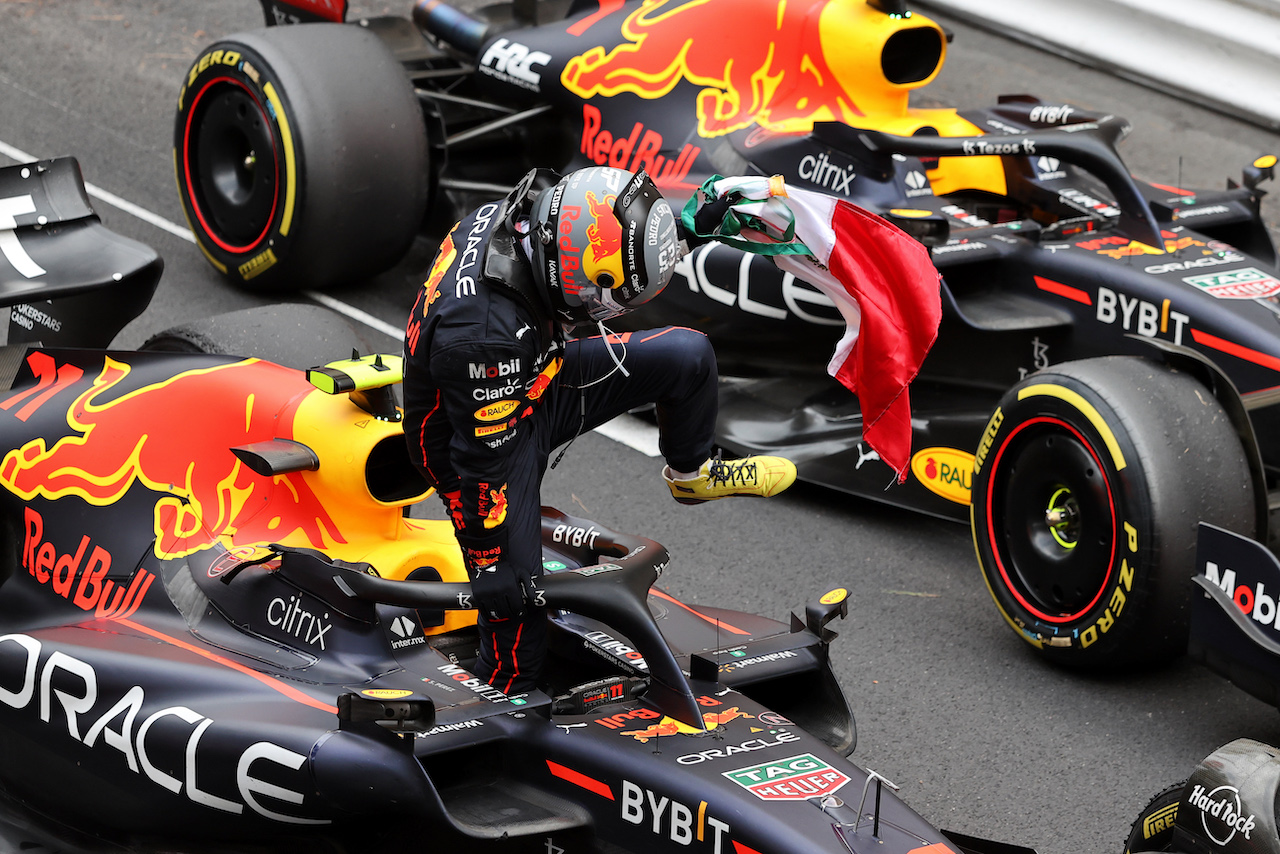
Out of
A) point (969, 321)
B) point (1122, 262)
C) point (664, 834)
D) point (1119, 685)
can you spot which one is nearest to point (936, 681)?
point (1119, 685)

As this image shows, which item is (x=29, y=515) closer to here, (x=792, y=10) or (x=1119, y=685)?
(x=1119, y=685)

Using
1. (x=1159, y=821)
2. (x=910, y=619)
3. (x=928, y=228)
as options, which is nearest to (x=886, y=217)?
(x=928, y=228)

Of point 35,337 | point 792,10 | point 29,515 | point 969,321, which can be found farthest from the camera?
point 792,10

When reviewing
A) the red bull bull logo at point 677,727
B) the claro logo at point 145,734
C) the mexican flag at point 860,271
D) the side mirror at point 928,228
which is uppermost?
the mexican flag at point 860,271

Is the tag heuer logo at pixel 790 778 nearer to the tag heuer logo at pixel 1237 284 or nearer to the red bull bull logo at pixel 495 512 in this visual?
the red bull bull logo at pixel 495 512

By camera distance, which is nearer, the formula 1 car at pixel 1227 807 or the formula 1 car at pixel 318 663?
the formula 1 car at pixel 1227 807

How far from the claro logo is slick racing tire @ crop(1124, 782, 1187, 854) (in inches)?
84.7

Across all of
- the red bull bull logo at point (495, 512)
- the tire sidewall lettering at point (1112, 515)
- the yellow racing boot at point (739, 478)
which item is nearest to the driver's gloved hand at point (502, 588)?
the red bull bull logo at point (495, 512)

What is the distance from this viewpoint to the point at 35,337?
6086mm

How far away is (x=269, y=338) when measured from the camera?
20.0 feet

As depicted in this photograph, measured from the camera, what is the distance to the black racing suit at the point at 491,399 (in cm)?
433

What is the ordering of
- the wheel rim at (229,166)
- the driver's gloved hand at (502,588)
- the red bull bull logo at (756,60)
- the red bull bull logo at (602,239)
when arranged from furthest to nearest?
the wheel rim at (229,166) < the red bull bull logo at (756,60) < the driver's gloved hand at (502,588) < the red bull bull logo at (602,239)

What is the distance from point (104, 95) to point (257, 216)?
3205 mm

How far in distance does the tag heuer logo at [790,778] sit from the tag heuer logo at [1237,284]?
10.4 feet
